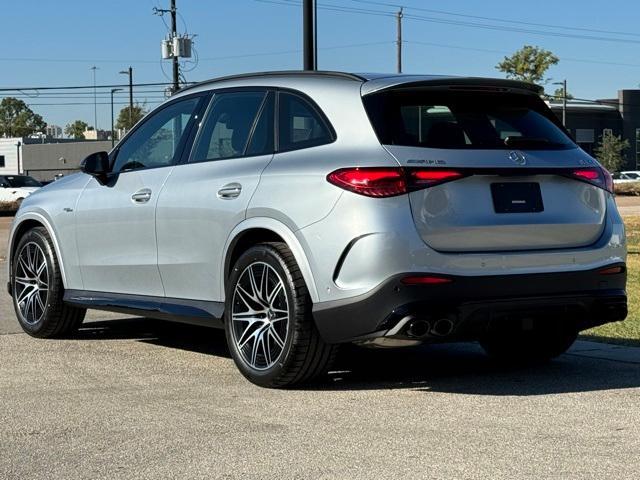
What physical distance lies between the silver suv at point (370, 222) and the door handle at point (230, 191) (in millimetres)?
14

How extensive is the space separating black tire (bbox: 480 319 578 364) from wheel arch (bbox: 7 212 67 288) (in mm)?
3143

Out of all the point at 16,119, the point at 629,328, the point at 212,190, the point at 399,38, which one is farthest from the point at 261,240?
the point at 16,119

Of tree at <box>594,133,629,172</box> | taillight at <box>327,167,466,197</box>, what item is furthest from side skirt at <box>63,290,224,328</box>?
tree at <box>594,133,629,172</box>

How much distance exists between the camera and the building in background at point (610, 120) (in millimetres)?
98250

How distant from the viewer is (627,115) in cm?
10125

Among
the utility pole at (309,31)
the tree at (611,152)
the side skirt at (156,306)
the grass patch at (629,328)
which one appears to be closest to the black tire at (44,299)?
the side skirt at (156,306)

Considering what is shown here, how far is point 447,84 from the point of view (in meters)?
6.52

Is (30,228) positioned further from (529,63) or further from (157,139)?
(529,63)

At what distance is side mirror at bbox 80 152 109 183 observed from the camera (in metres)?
8.03

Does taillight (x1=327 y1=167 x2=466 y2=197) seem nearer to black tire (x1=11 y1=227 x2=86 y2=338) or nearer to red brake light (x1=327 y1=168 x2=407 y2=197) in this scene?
red brake light (x1=327 y1=168 x2=407 y2=197)

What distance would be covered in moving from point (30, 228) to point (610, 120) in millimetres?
96443

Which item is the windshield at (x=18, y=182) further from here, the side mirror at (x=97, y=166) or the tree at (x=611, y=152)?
the tree at (x=611, y=152)

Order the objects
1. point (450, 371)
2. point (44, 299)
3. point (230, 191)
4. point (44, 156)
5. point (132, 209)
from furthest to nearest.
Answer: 1. point (44, 156)
2. point (44, 299)
3. point (132, 209)
4. point (450, 371)
5. point (230, 191)

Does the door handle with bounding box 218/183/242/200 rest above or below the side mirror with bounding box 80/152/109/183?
below
